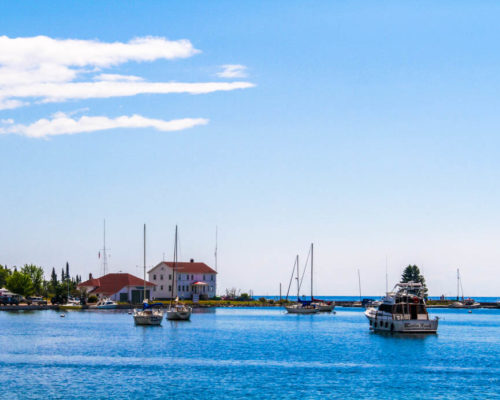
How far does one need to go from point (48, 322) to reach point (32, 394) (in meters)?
76.0

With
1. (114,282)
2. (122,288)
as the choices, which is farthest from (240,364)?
(114,282)

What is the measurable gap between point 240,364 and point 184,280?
12512 cm

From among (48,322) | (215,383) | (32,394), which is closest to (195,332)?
(48,322)

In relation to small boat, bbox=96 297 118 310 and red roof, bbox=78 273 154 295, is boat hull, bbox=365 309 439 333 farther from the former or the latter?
red roof, bbox=78 273 154 295

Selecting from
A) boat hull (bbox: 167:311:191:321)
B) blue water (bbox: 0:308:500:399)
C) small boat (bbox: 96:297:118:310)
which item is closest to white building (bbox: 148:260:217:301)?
small boat (bbox: 96:297:118:310)

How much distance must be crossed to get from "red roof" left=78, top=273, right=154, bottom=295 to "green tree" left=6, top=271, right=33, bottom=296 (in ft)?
54.3

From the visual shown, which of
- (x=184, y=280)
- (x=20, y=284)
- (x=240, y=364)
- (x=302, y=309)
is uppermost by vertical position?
(x=184, y=280)

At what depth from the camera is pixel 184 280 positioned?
188000 mm

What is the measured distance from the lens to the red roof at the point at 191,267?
7372 inches

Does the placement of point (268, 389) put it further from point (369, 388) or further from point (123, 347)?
point (123, 347)

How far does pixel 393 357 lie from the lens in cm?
7056

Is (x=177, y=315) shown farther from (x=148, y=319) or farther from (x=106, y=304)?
(x=106, y=304)

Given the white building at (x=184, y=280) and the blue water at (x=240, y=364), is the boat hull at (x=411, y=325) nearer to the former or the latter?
the blue water at (x=240, y=364)

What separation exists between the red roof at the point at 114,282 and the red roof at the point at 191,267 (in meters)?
7.81
